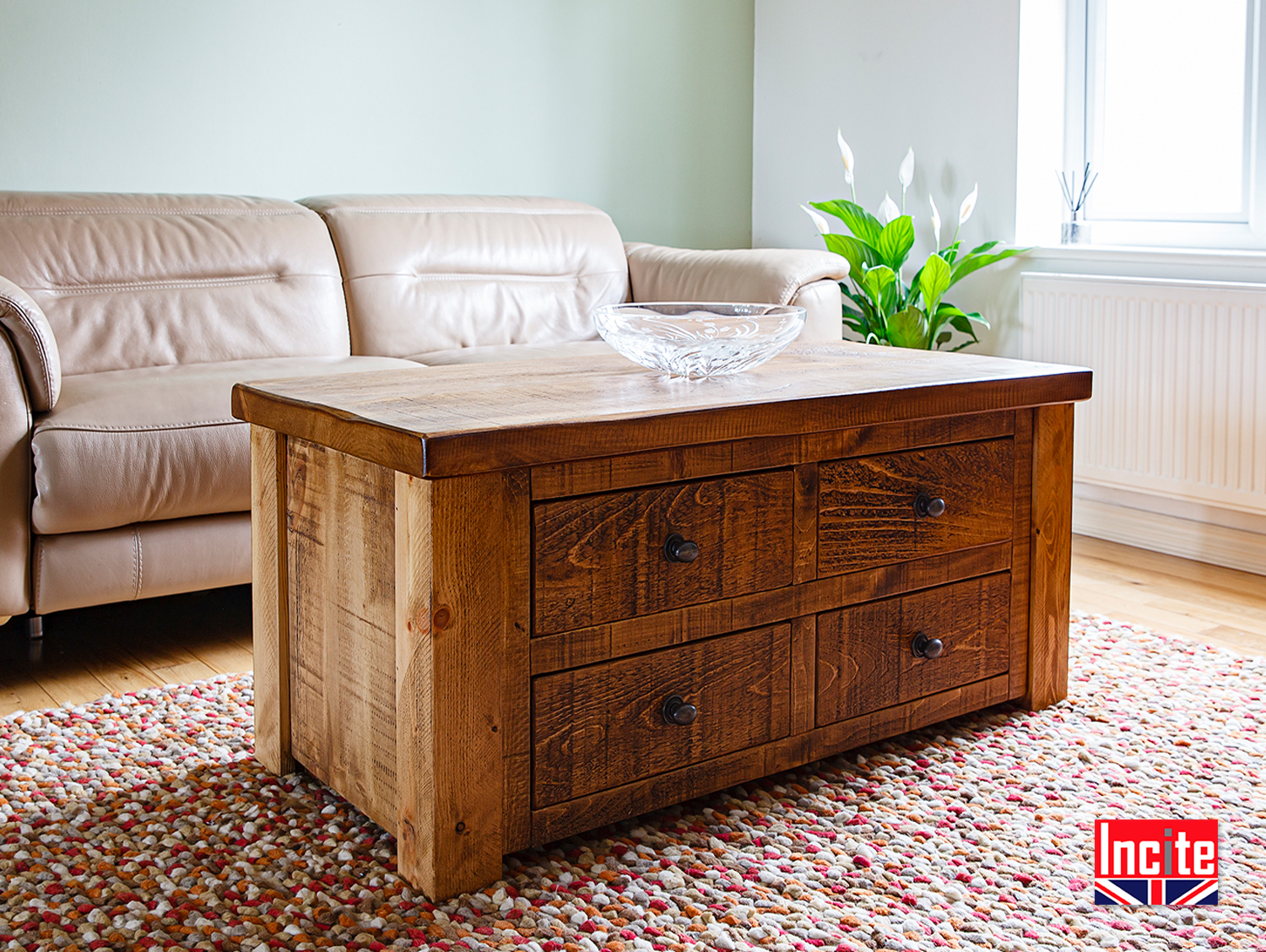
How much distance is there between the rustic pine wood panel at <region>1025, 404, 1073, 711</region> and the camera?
1.75m

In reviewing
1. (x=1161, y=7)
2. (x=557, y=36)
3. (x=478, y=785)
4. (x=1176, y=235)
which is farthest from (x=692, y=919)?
(x=557, y=36)

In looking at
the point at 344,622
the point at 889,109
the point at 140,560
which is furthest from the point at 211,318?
the point at 889,109

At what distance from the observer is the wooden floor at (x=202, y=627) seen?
199 cm

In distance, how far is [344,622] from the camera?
1427 mm

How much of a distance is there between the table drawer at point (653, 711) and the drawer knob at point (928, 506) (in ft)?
0.84

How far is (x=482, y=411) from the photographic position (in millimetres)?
1350

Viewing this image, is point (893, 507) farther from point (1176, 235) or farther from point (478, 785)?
point (1176, 235)

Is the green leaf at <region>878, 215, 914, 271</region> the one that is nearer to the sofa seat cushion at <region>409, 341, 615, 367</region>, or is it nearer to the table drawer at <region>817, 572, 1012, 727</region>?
the sofa seat cushion at <region>409, 341, 615, 367</region>

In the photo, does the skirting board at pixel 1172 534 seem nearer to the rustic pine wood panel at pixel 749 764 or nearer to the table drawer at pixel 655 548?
the rustic pine wood panel at pixel 749 764

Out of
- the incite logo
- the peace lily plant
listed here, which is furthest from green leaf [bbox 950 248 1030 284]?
the incite logo

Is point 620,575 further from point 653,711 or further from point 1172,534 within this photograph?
point 1172,534

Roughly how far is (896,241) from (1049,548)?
153cm

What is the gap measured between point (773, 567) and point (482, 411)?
16.3 inches

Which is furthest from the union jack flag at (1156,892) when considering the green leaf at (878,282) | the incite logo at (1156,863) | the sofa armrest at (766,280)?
the green leaf at (878,282)
